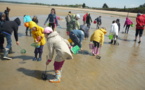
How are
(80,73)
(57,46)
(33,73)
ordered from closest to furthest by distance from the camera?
(57,46), (33,73), (80,73)

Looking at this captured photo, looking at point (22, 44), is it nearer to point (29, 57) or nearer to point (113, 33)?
point (29, 57)

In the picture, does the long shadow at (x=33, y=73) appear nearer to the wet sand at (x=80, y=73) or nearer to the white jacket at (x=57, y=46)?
the wet sand at (x=80, y=73)

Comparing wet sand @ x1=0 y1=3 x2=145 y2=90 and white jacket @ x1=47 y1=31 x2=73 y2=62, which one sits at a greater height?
white jacket @ x1=47 y1=31 x2=73 y2=62

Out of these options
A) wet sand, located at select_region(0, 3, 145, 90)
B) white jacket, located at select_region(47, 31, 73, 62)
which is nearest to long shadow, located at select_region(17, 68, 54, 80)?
wet sand, located at select_region(0, 3, 145, 90)

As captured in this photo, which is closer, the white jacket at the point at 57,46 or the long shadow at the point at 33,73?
the white jacket at the point at 57,46

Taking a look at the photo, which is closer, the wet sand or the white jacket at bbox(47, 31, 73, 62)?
the white jacket at bbox(47, 31, 73, 62)

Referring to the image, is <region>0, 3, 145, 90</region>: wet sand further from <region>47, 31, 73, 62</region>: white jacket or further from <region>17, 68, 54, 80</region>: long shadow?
<region>47, 31, 73, 62</region>: white jacket

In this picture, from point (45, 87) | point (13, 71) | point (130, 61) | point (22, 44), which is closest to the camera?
point (45, 87)

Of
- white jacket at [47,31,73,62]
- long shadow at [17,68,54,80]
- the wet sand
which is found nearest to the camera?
white jacket at [47,31,73,62]

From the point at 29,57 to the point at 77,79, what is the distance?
256cm

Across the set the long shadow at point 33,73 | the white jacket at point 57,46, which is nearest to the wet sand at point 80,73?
the long shadow at point 33,73

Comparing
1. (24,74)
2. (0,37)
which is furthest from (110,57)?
(0,37)

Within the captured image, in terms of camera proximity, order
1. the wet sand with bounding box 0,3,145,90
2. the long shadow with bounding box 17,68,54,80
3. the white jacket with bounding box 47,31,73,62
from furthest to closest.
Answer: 1. the long shadow with bounding box 17,68,54,80
2. the wet sand with bounding box 0,3,145,90
3. the white jacket with bounding box 47,31,73,62

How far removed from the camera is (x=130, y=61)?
6.98 metres
